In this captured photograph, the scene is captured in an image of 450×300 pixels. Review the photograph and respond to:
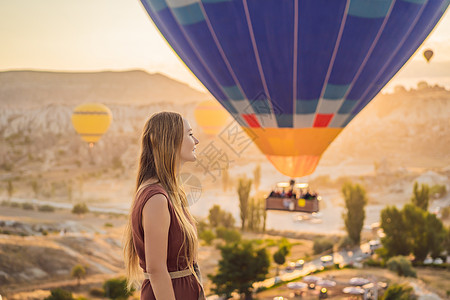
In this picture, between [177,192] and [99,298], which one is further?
[99,298]

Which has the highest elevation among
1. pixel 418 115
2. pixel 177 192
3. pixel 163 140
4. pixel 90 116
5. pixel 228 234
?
pixel 418 115

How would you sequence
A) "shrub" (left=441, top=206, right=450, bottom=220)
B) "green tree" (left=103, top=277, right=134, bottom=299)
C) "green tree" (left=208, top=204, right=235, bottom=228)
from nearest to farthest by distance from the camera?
"green tree" (left=103, top=277, right=134, bottom=299), "green tree" (left=208, top=204, right=235, bottom=228), "shrub" (left=441, top=206, right=450, bottom=220)

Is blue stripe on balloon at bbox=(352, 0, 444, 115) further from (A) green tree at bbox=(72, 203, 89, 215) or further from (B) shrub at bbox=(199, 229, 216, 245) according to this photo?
(A) green tree at bbox=(72, 203, 89, 215)

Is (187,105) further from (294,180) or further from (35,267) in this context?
(294,180)

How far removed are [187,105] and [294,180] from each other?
51.5 metres

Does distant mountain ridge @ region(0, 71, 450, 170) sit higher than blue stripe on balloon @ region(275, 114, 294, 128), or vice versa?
distant mountain ridge @ region(0, 71, 450, 170)

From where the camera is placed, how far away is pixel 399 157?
1713 inches

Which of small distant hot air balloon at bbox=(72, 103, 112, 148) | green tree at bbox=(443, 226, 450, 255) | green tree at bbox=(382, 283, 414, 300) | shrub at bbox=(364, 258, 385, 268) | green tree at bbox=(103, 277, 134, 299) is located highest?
small distant hot air balloon at bbox=(72, 103, 112, 148)

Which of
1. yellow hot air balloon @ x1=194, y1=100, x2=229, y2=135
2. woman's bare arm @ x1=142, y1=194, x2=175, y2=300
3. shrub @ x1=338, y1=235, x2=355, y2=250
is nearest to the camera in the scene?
woman's bare arm @ x1=142, y1=194, x2=175, y2=300

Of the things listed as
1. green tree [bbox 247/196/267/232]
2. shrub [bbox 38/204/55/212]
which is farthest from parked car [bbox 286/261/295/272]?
shrub [bbox 38/204/55/212]

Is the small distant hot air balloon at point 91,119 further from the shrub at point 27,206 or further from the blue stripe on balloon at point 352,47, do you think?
the blue stripe on balloon at point 352,47

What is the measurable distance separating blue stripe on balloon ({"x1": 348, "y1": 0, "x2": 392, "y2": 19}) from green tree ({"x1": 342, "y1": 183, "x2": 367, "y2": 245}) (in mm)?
15749

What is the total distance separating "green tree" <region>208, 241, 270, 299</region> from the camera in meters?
12.8

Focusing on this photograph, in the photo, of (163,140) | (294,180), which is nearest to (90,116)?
(294,180)
